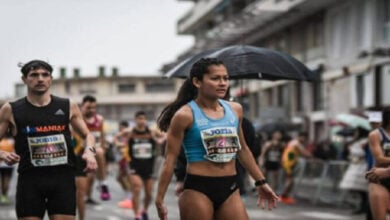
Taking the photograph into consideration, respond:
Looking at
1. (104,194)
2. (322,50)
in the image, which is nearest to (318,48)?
(322,50)

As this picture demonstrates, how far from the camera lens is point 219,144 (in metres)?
7.00

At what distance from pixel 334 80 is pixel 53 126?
31.9m

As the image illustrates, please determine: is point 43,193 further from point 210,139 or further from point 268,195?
point 268,195

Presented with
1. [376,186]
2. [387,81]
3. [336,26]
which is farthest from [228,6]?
[376,186]

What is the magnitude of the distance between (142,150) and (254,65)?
5.40 m

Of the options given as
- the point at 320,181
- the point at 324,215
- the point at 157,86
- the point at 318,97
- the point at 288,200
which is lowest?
the point at 288,200

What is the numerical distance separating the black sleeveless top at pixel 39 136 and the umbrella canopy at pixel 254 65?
2677mm

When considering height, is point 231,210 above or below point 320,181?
above

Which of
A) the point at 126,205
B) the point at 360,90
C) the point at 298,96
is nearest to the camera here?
the point at 126,205

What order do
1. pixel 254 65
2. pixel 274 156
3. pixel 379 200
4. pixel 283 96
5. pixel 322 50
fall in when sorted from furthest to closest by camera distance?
pixel 283 96 < pixel 322 50 < pixel 274 156 < pixel 254 65 < pixel 379 200

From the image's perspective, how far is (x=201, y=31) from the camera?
69.7m

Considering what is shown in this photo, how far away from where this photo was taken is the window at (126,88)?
115250 mm

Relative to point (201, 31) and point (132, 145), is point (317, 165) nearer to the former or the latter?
point (132, 145)

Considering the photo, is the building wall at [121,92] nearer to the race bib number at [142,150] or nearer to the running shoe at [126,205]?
the running shoe at [126,205]
